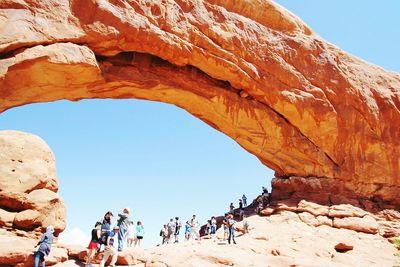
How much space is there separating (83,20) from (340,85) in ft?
48.0

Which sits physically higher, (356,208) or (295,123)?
(295,123)

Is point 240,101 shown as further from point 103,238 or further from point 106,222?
point 103,238

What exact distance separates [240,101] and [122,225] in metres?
10.8

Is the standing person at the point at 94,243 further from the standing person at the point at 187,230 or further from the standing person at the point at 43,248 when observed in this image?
the standing person at the point at 187,230

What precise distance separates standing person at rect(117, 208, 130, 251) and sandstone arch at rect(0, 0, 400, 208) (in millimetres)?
6413

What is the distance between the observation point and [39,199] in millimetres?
13234

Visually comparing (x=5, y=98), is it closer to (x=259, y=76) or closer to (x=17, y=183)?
(x=17, y=183)

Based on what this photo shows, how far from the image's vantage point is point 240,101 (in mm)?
21938

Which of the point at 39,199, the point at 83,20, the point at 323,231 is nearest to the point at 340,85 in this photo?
the point at 323,231

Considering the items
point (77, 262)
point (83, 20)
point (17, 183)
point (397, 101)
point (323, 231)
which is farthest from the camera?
point (397, 101)

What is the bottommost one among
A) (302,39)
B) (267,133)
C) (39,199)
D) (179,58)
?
(39,199)

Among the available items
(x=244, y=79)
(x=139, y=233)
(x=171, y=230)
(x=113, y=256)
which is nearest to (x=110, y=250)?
(x=113, y=256)

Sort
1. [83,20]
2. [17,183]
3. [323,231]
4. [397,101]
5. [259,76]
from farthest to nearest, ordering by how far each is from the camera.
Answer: [397,101] → [259,76] → [323,231] → [83,20] → [17,183]

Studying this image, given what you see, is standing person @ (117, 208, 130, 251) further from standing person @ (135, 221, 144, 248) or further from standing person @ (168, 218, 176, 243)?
standing person @ (168, 218, 176, 243)
